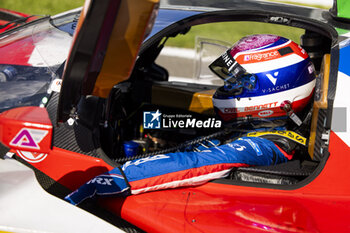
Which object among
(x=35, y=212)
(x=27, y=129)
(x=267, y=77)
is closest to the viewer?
(x=35, y=212)

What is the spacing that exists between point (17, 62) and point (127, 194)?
100 cm

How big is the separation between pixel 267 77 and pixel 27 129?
141 cm

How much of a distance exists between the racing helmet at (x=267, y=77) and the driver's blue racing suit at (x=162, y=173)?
44 cm

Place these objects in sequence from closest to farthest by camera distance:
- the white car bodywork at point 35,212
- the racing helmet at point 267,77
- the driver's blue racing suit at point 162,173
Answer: the white car bodywork at point 35,212 → the driver's blue racing suit at point 162,173 → the racing helmet at point 267,77

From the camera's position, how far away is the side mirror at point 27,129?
6.52ft

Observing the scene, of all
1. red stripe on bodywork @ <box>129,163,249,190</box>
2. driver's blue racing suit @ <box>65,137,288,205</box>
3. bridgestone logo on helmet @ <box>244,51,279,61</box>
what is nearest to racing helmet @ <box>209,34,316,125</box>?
bridgestone logo on helmet @ <box>244,51,279,61</box>

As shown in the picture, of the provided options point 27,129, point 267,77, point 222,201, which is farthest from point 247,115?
point 27,129

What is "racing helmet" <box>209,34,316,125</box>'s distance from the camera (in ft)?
7.93

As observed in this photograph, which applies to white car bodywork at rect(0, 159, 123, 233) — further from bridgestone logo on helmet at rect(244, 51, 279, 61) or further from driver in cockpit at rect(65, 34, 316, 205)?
bridgestone logo on helmet at rect(244, 51, 279, 61)

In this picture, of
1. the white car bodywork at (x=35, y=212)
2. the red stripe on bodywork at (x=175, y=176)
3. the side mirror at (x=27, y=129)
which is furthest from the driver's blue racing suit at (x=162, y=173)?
the side mirror at (x=27, y=129)

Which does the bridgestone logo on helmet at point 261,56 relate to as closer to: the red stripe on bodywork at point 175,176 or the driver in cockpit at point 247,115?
the driver in cockpit at point 247,115

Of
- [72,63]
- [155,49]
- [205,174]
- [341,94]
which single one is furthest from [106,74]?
[155,49]

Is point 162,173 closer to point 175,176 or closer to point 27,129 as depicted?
point 175,176

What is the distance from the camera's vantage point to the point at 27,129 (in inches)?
78.4
